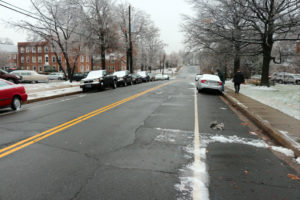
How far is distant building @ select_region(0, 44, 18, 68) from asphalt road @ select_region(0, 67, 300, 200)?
8303 centimetres

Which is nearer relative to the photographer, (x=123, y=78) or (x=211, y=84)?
(x=211, y=84)

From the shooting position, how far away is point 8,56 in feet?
253

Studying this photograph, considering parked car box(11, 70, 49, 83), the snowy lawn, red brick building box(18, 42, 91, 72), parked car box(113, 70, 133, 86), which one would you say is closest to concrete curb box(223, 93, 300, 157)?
the snowy lawn

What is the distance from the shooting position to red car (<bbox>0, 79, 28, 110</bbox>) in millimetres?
8398

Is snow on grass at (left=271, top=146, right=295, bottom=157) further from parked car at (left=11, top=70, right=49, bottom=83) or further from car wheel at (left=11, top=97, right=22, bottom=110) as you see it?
parked car at (left=11, top=70, right=49, bottom=83)

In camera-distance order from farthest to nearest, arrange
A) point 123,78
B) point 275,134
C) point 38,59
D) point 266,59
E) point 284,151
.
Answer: point 38,59
point 123,78
point 266,59
point 275,134
point 284,151

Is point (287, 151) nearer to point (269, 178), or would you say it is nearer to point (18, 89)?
point (269, 178)

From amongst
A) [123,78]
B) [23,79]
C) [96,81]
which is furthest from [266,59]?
[23,79]

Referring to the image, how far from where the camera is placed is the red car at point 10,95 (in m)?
8.40

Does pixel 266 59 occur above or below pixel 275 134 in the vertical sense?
above

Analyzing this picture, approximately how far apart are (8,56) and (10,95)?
83792mm

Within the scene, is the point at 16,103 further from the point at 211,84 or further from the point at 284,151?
the point at 211,84

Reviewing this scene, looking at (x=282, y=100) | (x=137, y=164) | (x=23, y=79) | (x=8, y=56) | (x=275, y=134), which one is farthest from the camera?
(x=8, y=56)

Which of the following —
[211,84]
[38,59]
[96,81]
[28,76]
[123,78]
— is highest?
[38,59]
